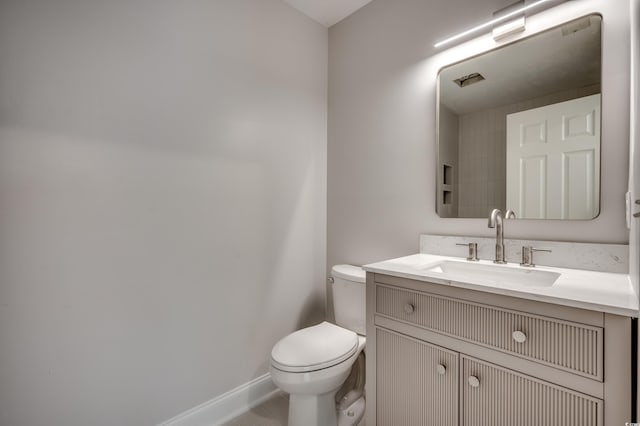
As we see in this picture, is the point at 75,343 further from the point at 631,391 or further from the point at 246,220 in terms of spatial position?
the point at 631,391

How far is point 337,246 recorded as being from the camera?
217cm

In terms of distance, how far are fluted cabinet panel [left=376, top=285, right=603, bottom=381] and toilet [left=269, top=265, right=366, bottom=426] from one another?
411 millimetres

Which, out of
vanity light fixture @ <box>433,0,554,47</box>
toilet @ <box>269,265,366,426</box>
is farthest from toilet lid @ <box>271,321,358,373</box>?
vanity light fixture @ <box>433,0,554,47</box>

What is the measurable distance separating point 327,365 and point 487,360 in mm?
690

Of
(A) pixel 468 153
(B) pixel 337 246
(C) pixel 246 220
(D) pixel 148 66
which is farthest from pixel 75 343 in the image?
(A) pixel 468 153

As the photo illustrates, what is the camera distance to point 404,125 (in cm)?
178

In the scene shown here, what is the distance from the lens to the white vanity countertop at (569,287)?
30.4 inches

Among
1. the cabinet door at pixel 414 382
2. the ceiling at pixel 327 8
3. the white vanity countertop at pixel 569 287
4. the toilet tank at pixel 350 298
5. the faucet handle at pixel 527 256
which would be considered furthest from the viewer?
the ceiling at pixel 327 8

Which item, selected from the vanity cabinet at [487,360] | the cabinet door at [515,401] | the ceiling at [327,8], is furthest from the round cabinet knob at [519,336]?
the ceiling at [327,8]

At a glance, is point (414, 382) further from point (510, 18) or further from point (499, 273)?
point (510, 18)

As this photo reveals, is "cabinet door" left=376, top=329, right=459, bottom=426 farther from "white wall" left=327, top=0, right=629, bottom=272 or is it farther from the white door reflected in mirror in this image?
the white door reflected in mirror

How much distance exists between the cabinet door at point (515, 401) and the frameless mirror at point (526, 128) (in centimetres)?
73

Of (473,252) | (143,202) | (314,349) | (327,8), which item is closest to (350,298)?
(314,349)

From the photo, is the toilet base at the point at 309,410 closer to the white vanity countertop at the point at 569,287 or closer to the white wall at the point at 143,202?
the white wall at the point at 143,202
